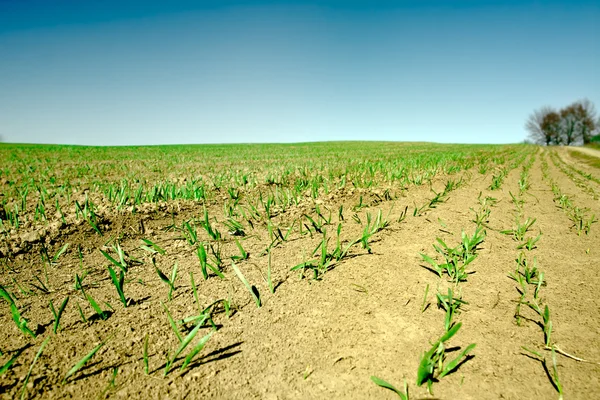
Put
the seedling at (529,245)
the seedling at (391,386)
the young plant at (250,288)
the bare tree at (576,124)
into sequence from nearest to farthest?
the seedling at (391,386) < the young plant at (250,288) < the seedling at (529,245) < the bare tree at (576,124)

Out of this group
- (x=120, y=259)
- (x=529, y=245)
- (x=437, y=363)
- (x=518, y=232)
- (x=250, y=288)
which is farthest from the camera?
(x=518, y=232)

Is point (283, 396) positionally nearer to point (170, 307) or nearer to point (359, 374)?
point (359, 374)

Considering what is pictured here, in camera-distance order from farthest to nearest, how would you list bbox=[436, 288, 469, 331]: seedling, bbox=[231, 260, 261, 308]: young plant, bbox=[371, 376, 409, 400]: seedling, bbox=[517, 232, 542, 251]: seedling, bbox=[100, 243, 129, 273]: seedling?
bbox=[517, 232, 542, 251]: seedling < bbox=[100, 243, 129, 273]: seedling < bbox=[231, 260, 261, 308]: young plant < bbox=[436, 288, 469, 331]: seedling < bbox=[371, 376, 409, 400]: seedling

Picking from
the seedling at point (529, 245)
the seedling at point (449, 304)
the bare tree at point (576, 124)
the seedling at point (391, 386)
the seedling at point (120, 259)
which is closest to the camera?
the seedling at point (391, 386)

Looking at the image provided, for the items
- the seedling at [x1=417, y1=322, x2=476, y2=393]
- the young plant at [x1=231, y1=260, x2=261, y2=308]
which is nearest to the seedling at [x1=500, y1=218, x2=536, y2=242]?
the seedling at [x1=417, y1=322, x2=476, y2=393]

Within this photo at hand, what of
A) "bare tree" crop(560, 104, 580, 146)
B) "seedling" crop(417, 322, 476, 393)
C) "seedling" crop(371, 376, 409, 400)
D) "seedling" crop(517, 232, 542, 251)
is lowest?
"seedling" crop(371, 376, 409, 400)

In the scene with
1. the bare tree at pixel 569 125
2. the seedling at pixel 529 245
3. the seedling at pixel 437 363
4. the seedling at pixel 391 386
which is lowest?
the seedling at pixel 391 386

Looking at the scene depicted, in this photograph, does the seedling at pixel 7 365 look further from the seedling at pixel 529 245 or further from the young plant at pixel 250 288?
the seedling at pixel 529 245

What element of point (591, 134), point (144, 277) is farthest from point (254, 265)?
point (591, 134)

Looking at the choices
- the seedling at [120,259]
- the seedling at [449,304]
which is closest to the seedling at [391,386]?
the seedling at [449,304]

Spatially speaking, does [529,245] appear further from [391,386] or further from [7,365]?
[7,365]

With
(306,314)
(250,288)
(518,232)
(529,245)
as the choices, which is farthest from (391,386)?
(518,232)

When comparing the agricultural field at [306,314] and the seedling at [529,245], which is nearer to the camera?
the agricultural field at [306,314]

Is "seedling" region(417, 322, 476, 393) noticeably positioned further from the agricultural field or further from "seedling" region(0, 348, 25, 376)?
"seedling" region(0, 348, 25, 376)
